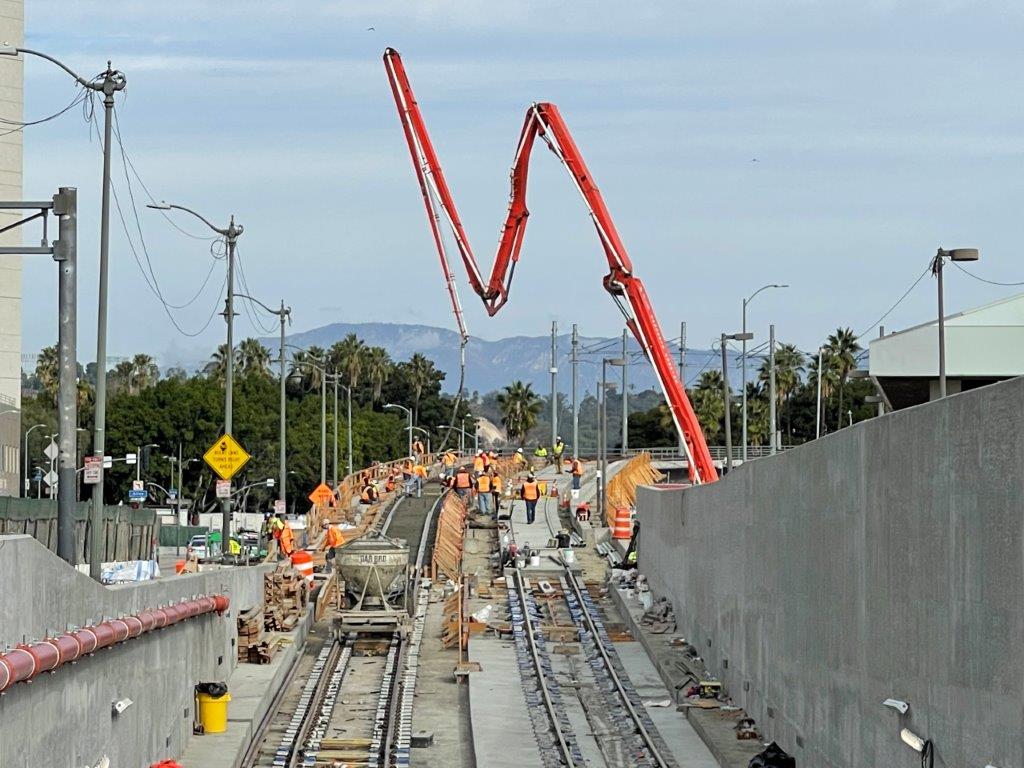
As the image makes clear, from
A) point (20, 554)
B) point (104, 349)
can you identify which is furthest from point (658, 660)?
point (20, 554)

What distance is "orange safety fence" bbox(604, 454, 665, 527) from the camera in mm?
75438

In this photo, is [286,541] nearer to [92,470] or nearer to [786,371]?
[92,470]

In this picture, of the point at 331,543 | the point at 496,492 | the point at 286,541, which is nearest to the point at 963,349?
the point at 286,541

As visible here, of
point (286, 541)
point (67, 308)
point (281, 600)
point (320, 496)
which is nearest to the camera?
point (67, 308)

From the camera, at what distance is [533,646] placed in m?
37.1

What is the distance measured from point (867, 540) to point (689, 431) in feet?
105

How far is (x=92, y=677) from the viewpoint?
1820cm

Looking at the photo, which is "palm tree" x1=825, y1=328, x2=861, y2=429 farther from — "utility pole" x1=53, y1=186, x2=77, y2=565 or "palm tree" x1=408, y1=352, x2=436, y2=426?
"utility pole" x1=53, y1=186, x2=77, y2=565

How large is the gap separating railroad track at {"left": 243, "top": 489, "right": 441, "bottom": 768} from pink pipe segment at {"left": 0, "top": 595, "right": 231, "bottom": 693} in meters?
3.15

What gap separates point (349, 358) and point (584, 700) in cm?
13903

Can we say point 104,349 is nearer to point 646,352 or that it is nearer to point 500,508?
point 646,352

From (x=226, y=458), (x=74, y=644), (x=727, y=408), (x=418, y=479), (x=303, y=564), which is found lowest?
(x=303, y=564)

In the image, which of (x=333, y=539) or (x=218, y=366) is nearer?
(x=333, y=539)

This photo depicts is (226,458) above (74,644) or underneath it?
above
